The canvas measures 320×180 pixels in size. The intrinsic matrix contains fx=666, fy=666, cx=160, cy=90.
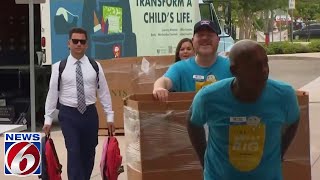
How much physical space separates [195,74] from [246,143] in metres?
1.55

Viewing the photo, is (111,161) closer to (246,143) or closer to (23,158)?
(23,158)

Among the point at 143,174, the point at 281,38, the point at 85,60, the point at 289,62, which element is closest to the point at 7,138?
the point at 85,60

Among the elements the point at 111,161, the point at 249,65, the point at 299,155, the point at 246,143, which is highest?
the point at 249,65

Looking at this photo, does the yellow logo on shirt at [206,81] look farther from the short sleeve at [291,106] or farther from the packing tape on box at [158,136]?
the short sleeve at [291,106]

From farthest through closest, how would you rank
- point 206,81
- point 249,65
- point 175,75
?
point 175,75, point 206,81, point 249,65

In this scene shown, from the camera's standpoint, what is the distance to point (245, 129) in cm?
306

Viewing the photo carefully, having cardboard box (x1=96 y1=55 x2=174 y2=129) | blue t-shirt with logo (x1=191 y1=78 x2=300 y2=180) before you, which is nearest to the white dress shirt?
blue t-shirt with logo (x1=191 y1=78 x2=300 y2=180)

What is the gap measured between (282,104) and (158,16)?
9.84 meters

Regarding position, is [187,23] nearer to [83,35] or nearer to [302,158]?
[83,35]

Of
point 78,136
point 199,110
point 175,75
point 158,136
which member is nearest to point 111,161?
point 78,136

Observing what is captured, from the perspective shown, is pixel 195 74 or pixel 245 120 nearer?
pixel 245 120

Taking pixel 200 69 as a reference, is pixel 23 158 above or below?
below

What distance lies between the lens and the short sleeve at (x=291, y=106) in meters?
3.15

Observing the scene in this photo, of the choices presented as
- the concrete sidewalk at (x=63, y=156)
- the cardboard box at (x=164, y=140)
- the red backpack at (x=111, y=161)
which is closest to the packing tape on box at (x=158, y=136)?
the cardboard box at (x=164, y=140)
